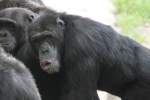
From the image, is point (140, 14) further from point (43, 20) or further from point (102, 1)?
point (43, 20)

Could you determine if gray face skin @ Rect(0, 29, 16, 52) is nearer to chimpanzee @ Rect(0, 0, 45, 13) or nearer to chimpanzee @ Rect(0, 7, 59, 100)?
chimpanzee @ Rect(0, 7, 59, 100)

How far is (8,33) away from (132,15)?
18.7ft

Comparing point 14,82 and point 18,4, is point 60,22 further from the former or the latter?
point 14,82

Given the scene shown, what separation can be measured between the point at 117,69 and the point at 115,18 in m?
5.30

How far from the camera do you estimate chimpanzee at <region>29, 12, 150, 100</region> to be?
719 centimetres

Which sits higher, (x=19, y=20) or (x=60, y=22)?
(x=60, y=22)

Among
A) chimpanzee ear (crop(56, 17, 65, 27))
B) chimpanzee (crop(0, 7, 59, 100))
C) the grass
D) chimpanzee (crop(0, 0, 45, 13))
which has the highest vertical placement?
chimpanzee ear (crop(56, 17, 65, 27))

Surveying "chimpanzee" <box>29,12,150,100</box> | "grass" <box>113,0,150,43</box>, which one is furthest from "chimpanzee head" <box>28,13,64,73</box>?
"grass" <box>113,0,150,43</box>

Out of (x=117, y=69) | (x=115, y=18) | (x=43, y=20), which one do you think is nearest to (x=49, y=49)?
(x=43, y=20)

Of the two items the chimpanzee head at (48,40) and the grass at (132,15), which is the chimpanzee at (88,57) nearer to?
the chimpanzee head at (48,40)

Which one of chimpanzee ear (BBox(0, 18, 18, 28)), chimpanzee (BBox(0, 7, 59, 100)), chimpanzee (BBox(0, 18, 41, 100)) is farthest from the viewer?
chimpanzee ear (BBox(0, 18, 18, 28))

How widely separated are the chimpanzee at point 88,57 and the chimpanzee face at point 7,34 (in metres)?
0.40

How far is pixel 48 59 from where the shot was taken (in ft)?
23.6

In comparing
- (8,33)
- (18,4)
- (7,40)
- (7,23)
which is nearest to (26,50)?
(7,40)
